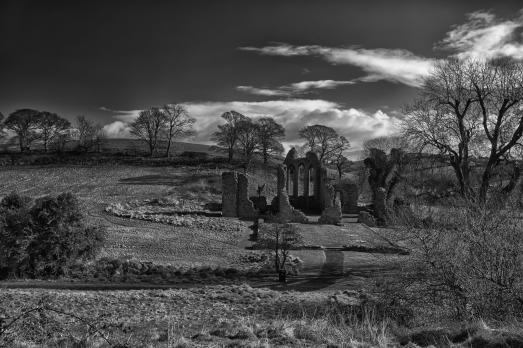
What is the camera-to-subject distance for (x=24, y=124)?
77.2 m

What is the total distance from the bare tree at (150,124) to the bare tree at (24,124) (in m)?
18.5

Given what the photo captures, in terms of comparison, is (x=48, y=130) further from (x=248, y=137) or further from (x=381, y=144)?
(x=381, y=144)

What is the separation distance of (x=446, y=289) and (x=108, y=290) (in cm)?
1255

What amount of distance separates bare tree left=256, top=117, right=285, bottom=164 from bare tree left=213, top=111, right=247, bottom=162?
3.63 metres

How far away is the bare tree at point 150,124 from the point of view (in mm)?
74688

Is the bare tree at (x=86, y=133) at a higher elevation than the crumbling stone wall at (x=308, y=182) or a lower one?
higher

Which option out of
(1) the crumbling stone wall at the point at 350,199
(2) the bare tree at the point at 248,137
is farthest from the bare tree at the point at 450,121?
(2) the bare tree at the point at 248,137

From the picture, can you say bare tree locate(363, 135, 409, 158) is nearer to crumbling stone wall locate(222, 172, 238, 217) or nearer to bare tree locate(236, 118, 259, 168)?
bare tree locate(236, 118, 259, 168)

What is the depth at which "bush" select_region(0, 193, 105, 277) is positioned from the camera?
19.8 metres

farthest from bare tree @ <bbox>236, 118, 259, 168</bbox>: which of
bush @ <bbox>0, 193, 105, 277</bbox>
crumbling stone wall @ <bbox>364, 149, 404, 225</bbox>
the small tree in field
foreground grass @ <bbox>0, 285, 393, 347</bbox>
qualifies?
foreground grass @ <bbox>0, 285, 393, 347</bbox>

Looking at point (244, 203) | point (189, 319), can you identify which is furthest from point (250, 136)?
point (189, 319)

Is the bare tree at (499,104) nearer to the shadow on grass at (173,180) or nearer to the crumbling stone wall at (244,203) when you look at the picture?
the crumbling stone wall at (244,203)

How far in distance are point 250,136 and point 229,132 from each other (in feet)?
11.5

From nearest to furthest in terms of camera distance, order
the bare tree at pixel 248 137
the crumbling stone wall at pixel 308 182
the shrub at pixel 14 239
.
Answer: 1. the shrub at pixel 14 239
2. the crumbling stone wall at pixel 308 182
3. the bare tree at pixel 248 137
